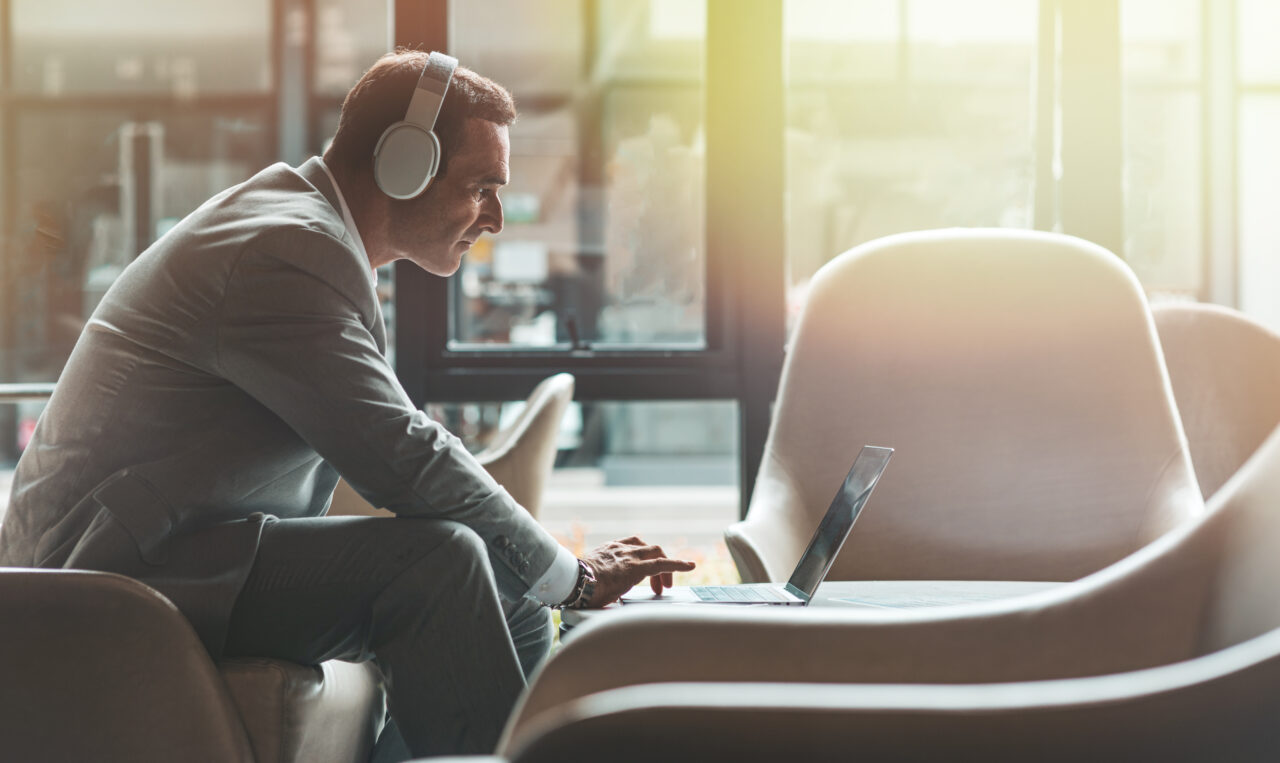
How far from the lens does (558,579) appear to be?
1540mm

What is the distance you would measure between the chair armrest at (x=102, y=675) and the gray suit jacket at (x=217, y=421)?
0.09 metres

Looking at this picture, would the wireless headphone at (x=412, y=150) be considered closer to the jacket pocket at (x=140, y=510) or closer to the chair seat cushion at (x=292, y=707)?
the jacket pocket at (x=140, y=510)

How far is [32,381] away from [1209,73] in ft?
13.1

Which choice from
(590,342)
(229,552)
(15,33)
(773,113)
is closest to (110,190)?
(15,33)

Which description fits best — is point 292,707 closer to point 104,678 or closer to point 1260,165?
point 104,678

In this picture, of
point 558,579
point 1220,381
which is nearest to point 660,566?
point 558,579

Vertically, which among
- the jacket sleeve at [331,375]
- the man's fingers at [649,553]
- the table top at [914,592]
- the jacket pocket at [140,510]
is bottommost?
the table top at [914,592]

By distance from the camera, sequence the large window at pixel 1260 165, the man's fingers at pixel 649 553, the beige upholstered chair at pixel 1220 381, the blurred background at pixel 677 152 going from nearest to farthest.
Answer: the man's fingers at pixel 649 553 < the beige upholstered chair at pixel 1220 381 < the blurred background at pixel 677 152 < the large window at pixel 1260 165

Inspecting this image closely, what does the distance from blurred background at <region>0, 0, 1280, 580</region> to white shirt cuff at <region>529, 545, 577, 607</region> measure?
1.62m

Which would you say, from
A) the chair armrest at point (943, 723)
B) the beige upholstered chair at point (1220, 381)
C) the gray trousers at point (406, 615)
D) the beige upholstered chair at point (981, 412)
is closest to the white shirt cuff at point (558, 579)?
the gray trousers at point (406, 615)

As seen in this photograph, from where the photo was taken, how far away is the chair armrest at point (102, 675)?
127 cm

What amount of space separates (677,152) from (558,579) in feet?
6.84

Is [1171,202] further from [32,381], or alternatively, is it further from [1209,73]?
[32,381]

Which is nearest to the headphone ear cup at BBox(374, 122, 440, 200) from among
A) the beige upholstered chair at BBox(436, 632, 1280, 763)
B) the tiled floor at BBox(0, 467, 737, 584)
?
the beige upholstered chair at BBox(436, 632, 1280, 763)
